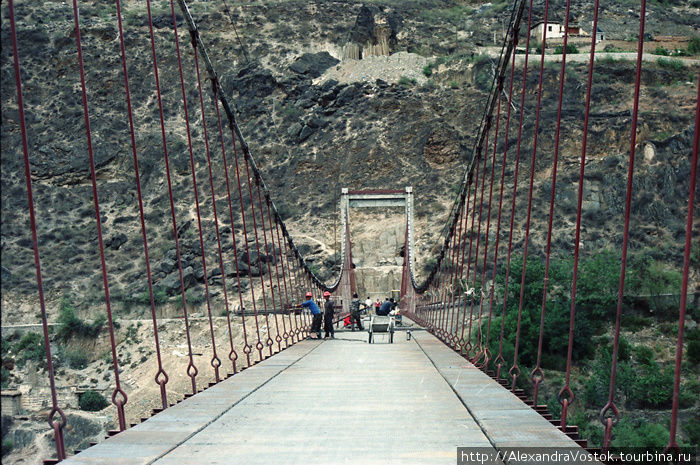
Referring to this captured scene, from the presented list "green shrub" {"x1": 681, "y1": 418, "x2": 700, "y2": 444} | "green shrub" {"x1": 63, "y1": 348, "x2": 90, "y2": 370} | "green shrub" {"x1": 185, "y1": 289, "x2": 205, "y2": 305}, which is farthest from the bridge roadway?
"green shrub" {"x1": 185, "y1": 289, "x2": 205, "y2": 305}

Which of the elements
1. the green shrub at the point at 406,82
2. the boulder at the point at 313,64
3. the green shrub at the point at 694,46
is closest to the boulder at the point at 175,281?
the green shrub at the point at 406,82

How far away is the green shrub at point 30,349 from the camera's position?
34.9m

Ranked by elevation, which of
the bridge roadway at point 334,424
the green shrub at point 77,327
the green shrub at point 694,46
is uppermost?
the green shrub at point 694,46

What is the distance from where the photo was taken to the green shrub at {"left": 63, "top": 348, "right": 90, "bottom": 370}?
34.5 m

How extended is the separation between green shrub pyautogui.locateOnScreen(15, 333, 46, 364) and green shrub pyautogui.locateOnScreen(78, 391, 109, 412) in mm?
5578

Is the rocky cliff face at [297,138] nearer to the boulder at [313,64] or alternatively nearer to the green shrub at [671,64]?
the boulder at [313,64]

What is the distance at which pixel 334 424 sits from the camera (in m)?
4.30

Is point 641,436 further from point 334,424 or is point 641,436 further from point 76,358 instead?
point 76,358

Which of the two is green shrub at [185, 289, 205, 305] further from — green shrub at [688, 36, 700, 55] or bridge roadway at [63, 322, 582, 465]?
green shrub at [688, 36, 700, 55]

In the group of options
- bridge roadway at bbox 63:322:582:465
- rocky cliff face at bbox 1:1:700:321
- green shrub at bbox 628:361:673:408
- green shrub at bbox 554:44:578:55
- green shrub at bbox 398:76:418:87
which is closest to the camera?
bridge roadway at bbox 63:322:582:465

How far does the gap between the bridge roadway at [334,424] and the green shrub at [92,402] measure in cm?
2530

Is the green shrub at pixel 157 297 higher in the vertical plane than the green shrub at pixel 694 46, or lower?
lower

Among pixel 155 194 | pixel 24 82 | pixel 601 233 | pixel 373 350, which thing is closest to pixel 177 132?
pixel 155 194

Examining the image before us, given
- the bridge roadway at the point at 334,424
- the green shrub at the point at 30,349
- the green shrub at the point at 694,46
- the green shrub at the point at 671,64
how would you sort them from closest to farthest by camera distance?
1. the bridge roadway at the point at 334,424
2. the green shrub at the point at 30,349
3. the green shrub at the point at 671,64
4. the green shrub at the point at 694,46
